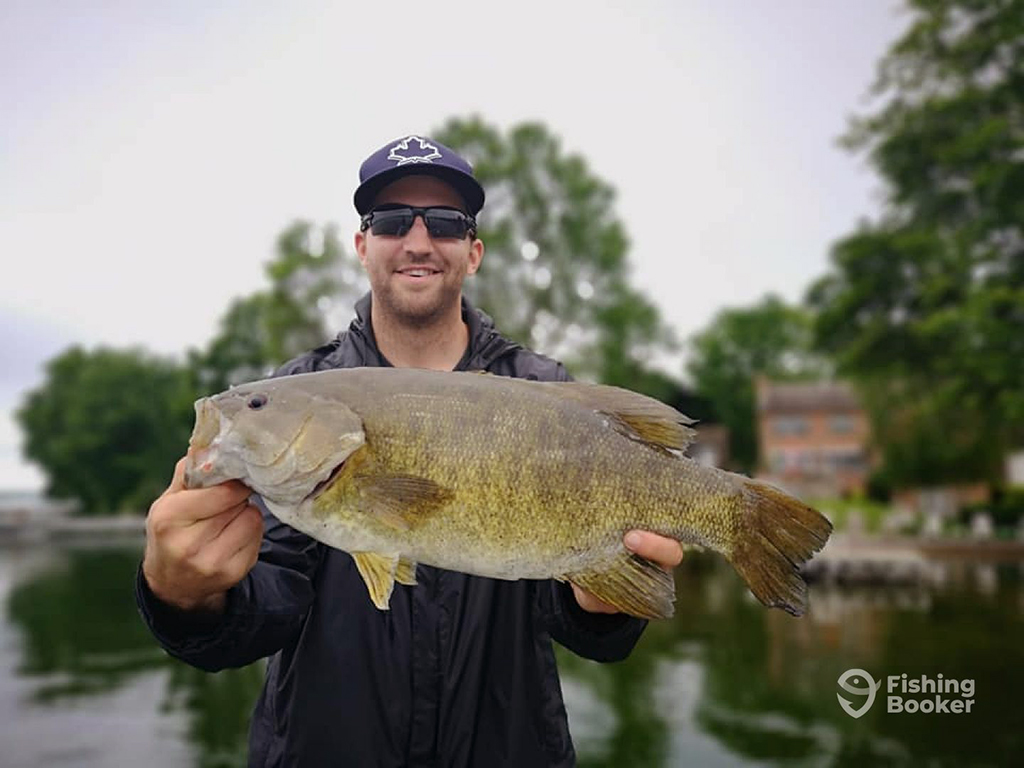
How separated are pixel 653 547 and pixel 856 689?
462 inches

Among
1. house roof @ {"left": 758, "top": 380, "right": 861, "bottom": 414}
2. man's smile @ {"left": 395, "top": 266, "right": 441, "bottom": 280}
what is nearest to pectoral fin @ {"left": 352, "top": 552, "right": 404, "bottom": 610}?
man's smile @ {"left": 395, "top": 266, "right": 441, "bottom": 280}

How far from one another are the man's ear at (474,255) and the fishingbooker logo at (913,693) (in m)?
10.6

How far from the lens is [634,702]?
42.0 feet

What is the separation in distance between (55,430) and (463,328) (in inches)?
3374

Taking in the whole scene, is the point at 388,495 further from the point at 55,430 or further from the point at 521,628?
the point at 55,430

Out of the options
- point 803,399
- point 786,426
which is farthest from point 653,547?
point 803,399

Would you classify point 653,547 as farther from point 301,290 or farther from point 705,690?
point 301,290

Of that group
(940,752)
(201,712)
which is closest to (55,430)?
(201,712)

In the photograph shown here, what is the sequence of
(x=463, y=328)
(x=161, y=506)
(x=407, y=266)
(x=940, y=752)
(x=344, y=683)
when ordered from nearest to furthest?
(x=161, y=506), (x=344, y=683), (x=407, y=266), (x=463, y=328), (x=940, y=752)

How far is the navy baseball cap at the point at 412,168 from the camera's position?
3.56 metres

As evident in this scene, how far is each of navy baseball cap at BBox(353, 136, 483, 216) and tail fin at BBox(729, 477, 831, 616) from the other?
1.68 m

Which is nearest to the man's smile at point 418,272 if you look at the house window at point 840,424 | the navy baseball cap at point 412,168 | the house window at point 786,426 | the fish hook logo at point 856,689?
the navy baseball cap at point 412,168

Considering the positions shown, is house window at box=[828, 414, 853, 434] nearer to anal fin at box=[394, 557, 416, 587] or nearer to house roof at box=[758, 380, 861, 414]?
house roof at box=[758, 380, 861, 414]

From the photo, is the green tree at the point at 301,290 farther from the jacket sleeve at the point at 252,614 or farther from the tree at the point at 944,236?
the jacket sleeve at the point at 252,614
